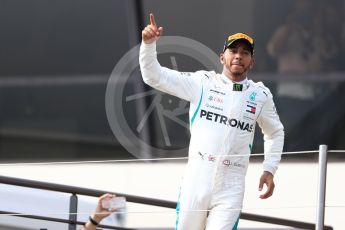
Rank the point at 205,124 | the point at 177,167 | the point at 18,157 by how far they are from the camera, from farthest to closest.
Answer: the point at 18,157 → the point at 177,167 → the point at 205,124

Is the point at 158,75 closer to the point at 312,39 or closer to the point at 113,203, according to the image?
the point at 113,203

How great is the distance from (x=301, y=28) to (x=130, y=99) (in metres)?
1.29

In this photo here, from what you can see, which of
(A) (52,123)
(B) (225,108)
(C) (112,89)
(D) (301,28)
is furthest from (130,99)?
(B) (225,108)

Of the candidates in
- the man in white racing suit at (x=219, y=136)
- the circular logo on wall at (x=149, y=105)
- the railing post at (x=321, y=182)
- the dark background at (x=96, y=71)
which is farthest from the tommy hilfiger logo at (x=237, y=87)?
the circular logo on wall at (x=149, y=105)

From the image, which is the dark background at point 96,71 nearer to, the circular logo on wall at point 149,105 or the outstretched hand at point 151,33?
the circular logo on wall at point 149,105

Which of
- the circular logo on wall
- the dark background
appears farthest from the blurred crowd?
the circular logo on wall

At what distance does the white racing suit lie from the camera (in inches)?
178

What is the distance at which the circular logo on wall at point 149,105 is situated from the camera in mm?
8477

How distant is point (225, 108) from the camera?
15.0 ft

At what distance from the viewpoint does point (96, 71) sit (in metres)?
8.75

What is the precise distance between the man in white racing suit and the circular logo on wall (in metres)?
3.82

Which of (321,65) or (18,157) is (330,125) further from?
(18,157)

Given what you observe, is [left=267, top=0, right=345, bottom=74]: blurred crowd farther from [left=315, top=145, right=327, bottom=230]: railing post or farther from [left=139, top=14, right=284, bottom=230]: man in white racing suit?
[left=315, top=145, right=327, bottom=230]: railing post

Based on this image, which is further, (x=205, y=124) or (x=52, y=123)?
(x=52, y=123)
